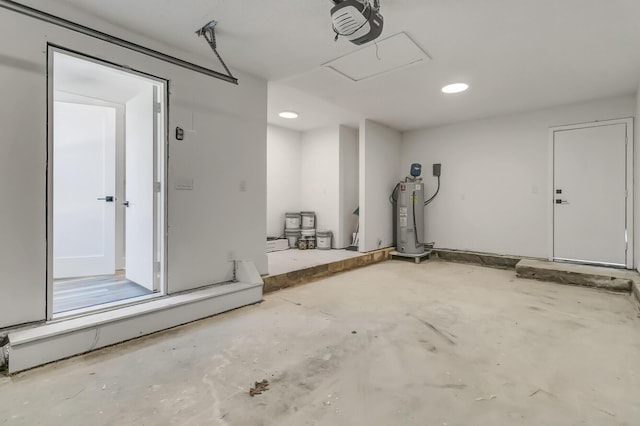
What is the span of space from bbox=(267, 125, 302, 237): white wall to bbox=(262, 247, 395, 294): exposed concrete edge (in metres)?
1.85

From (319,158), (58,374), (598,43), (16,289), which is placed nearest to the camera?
(58,374)

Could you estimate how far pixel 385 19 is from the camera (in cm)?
242

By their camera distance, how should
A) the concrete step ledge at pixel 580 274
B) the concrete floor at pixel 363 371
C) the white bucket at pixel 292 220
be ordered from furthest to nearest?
1. the white bucket at pixel 292 220
2. the concrete step ledge at pixel 580 274
3. the concrete floor at pixel 363 371

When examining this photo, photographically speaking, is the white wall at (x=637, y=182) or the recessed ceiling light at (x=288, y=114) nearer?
the white wall at (x=637, y=182)

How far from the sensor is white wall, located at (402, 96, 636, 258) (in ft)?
15.7

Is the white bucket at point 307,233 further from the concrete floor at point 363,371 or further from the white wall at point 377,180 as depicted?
the concrete floor at point 363,371

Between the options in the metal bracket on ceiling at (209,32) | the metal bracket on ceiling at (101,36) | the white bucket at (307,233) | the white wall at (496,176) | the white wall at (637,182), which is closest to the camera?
the metal bracket on ceiling at (101,36)

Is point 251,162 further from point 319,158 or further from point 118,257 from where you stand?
point 319,158

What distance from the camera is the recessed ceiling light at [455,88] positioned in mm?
3822

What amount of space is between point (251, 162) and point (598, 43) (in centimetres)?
355

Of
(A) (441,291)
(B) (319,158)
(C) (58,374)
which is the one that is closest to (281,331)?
(C) (58,374)

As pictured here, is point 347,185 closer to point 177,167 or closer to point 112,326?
point 177,167

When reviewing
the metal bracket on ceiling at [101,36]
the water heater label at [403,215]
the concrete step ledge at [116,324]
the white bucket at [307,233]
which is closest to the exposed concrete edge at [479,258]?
the water heater label at [403,215]

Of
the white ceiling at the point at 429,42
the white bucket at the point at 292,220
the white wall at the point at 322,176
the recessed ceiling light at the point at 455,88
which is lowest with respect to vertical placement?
the white bucket at the point at 292,220
